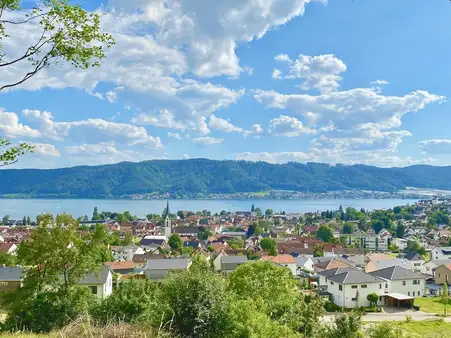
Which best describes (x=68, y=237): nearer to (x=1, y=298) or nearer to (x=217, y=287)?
(x=1, y=298)

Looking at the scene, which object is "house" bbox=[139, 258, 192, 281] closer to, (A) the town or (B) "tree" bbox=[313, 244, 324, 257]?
(A) the town

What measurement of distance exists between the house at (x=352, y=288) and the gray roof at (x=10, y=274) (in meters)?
19.0

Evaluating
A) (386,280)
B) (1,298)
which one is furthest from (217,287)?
(386,280)

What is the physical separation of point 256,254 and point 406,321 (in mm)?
25442

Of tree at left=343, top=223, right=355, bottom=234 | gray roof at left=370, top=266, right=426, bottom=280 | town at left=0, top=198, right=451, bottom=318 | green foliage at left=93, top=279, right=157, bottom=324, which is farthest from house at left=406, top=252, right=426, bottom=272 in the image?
green foliage at left=93, top=279, right=157, bottom=324

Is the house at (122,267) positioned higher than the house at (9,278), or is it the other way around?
the house at (9,278)

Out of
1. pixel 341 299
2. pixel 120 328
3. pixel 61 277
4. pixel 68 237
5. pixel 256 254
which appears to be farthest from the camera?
pixel 256 254

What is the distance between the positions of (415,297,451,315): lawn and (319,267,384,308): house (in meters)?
2.65

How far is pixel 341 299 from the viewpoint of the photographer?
85.2 ft

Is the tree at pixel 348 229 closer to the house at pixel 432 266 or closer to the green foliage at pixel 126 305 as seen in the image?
the house at pixel 432 266

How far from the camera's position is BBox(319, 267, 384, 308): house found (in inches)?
1012

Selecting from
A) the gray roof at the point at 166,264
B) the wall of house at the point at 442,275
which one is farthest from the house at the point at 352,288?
the gray roof at the point at 166,264

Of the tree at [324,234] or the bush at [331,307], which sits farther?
the tree at [324,234]

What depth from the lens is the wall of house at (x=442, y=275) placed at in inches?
1332
